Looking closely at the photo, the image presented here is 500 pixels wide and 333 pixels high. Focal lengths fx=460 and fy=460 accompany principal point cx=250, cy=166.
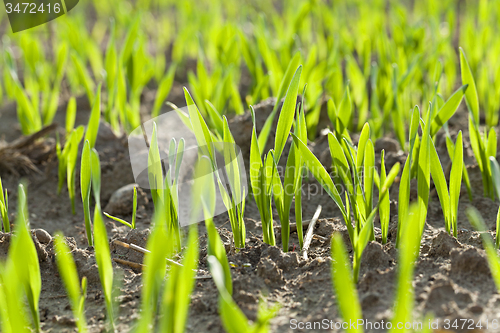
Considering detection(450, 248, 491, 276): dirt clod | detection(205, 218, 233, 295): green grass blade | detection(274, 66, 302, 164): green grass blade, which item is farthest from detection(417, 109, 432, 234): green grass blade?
detection(205, 218, 233, 295): green grass blade

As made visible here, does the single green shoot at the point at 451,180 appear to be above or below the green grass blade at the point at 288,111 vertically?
below

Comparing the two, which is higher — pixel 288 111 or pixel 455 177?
pixel 288 111

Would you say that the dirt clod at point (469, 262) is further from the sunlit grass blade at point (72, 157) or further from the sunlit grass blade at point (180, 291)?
the sunlit grass blade at point (72, 157)

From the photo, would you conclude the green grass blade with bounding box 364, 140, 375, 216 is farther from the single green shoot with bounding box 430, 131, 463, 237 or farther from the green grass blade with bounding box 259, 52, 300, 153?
the green grass blade with bounding box 259, 52, 300, 153

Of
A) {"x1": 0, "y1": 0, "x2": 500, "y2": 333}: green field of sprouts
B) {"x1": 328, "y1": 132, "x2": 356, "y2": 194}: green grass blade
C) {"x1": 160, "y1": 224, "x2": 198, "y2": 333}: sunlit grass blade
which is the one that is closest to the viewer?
{"x1": 160, "y1": 224, "x2": 198, "y2": 333}: sunlit grass blade

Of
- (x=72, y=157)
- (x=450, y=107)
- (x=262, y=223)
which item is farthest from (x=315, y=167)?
(x=72, y=157)

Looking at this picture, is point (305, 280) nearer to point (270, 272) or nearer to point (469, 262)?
point (270, 272)

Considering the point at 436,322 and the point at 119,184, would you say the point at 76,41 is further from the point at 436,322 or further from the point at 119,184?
the point at 436,322

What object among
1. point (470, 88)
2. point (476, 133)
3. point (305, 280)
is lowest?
point (305, 280)

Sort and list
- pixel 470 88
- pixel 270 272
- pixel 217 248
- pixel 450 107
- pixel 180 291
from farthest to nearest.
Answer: pixel 470 88
pixel 450 107
pixel 270 272
pixel 217 248
pixel 180 291

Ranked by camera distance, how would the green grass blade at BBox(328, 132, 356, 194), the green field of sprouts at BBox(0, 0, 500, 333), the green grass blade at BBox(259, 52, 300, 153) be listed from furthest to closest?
the green grass blade at BBox(259, 52, 300, 153)
the green grass blade at BBox(328, 132, 356, 194)
the green field of sprouts at BBox(0, 0, 500, 333)


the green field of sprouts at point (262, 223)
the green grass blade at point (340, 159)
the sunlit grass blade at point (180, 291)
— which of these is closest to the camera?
the sunlit grass blade at point (180, 291)

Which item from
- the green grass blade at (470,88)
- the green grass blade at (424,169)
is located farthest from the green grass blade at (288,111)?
the green grass blade at (470,88)

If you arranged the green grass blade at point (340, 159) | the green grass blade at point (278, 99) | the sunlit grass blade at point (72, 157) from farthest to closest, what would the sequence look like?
the sunlit grass blade at point (72, 157)
the green grass blade at point (278, 99)
the green grass blade at point (340, 159)
